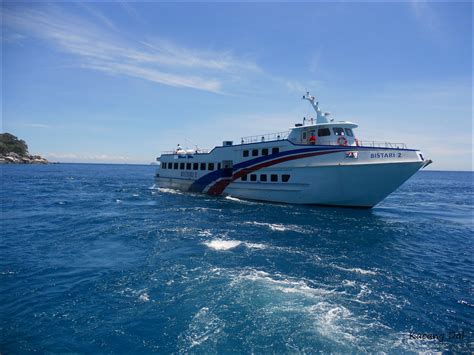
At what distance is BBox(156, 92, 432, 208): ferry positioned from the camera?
82.9 feet

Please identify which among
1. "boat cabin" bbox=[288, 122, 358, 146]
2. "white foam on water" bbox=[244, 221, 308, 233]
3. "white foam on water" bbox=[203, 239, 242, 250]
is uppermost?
"boat cabin" bbox=[288, 122, 358, 146]

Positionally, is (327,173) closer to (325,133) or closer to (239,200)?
(325,133)

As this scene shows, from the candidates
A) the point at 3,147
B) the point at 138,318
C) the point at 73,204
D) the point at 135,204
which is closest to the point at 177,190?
the point at 135,204

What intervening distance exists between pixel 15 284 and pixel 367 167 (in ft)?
82.7

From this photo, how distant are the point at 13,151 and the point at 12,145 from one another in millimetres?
3964

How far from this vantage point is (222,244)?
17.2m

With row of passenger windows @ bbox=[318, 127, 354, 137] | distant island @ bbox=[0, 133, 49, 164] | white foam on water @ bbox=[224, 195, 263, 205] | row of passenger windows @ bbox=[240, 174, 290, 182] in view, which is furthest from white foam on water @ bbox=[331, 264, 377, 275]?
distant island @ bbox=[0, 133, 49, 164]

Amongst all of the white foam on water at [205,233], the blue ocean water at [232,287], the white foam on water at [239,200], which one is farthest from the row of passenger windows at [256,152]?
the white foam on water at [205,233]

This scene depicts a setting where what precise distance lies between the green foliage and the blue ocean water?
172 metres

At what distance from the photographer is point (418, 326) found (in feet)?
30.2

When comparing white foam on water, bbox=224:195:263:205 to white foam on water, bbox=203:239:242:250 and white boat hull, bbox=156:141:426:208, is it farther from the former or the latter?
white foam on water, bbox=203:239:242:250

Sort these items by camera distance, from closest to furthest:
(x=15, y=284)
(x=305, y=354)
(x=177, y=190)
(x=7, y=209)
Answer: (x=305, y=354), (x=15, y=284), (x=7, y=209), (x=177, y=190)

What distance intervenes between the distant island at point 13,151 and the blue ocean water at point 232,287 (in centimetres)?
16407

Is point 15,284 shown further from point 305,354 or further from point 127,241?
point 305,354
